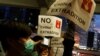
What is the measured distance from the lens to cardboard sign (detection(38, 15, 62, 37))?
4.87 meters

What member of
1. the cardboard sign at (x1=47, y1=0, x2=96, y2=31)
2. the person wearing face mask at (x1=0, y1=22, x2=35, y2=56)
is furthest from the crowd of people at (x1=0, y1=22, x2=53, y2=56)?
the cardboard sign at (x1=47, y1=0, x2=96, y2=31)

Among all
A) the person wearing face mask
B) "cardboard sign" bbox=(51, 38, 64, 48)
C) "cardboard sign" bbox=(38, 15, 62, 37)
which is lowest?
"cardboard sign" bbox=(51, 38, 64, 48)

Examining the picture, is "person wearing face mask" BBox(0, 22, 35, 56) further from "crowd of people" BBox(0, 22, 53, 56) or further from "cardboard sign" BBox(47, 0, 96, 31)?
"cardboard sign" BBox(47, 0, 96, 31)

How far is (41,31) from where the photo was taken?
4.91 metres

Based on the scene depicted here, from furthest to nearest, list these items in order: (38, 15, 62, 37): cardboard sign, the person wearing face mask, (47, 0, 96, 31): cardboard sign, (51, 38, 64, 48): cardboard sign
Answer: (38, 15, 62, 37): cardboard sign < (51, 38, 64, 48): cardboard sign < (47, 0, 96, 31): cardboard sign < the person wearing face mask

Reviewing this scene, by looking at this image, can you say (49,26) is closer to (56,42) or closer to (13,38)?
(56,42)

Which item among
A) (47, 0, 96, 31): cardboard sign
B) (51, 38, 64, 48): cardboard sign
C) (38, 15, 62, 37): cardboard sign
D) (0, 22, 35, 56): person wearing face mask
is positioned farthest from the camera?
(38, 15, 62, 37): cardboard sign

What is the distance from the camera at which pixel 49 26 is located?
193 inches

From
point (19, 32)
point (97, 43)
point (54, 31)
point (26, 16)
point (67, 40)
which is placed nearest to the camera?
point (19, 32)

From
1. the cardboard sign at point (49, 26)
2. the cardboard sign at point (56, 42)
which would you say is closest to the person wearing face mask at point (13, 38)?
the cardboard sign at point (56, 42)

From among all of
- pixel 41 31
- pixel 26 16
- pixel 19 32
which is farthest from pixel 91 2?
pixel 26 16

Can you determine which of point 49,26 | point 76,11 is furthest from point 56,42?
point 76,11

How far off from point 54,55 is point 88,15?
1.59 meters

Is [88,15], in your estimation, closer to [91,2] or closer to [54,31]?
[91,2]
